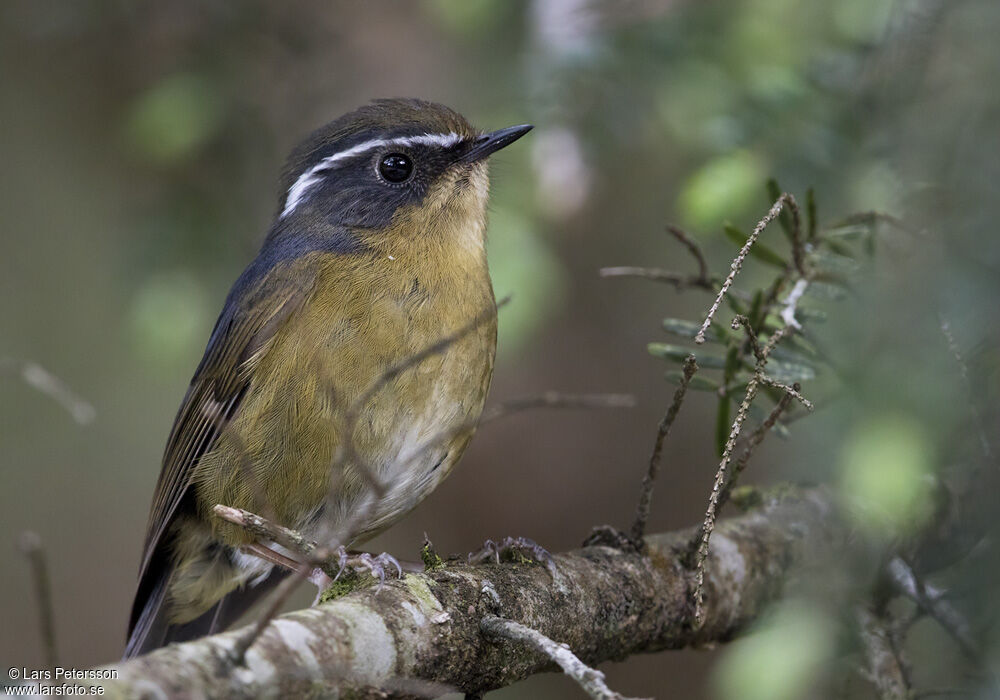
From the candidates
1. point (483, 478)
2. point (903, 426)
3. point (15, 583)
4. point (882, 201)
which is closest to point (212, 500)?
point (903, 426)

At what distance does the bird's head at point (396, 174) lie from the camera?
155 inches

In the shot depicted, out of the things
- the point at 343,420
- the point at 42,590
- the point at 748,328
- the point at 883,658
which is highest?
the point at 748,328

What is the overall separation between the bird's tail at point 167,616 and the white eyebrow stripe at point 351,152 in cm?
152

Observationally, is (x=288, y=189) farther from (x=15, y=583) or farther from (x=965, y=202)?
(x=15, y=583)

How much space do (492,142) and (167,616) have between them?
2297mm

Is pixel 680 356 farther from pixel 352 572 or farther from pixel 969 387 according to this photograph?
pixel 352 572

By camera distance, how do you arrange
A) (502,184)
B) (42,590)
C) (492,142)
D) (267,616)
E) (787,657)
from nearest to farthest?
1. (42,590)
2. (267,616)
3. (787,657)
4. (492,142)
5. (502,184)

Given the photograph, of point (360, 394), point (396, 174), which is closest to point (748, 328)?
point (360, 394)

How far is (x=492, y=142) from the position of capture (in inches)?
158

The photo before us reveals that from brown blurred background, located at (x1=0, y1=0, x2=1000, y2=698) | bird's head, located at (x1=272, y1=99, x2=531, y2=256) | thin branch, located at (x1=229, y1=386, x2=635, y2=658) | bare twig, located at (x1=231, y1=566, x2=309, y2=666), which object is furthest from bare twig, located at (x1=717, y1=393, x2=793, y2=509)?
bird's head, located at (x1=272, y1=99, x2=531, y2=256)

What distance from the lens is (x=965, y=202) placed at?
2.60 m

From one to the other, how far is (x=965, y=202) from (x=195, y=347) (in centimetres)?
338

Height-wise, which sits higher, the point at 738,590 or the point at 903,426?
the point at 903,426

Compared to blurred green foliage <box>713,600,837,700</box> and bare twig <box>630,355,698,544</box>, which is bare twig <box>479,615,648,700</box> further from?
blurred green foliage <box>713,600,837,700</box>
